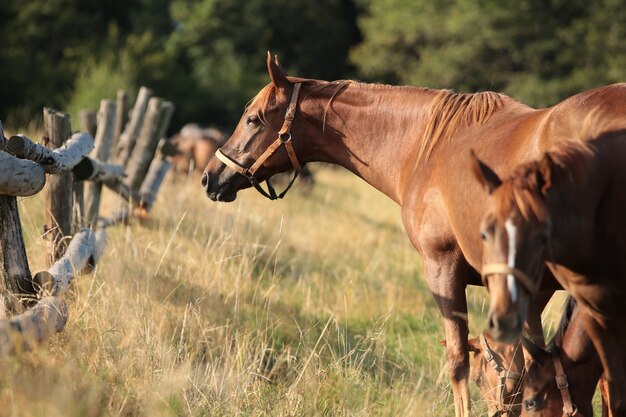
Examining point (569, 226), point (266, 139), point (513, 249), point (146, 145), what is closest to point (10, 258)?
point (266, 139)

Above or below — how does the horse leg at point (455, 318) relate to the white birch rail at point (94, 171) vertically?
below

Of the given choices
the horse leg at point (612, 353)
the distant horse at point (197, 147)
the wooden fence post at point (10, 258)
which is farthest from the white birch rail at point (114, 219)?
the distant horse at point (197, 147)

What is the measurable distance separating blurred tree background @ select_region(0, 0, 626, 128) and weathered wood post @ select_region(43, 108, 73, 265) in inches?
644

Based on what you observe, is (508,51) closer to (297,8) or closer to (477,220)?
(297,8)

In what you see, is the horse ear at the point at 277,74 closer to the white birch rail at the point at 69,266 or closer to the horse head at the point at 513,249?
the white birch rail at the point at 69,266

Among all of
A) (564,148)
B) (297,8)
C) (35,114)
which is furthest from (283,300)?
(297,8)

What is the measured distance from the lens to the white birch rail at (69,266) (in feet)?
15.6

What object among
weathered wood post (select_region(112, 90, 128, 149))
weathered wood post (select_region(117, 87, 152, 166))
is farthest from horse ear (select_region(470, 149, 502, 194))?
weathered wood post (select_region(112, 90, 128, 149))

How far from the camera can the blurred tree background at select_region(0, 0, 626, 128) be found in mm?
28406

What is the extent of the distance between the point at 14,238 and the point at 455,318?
2.30 metres

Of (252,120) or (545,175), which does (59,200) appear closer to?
(252,120)

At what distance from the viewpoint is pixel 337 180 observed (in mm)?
21719

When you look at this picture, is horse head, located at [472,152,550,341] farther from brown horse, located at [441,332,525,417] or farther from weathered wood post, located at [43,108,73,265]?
weathered wood post, located at [43,108,73,265]

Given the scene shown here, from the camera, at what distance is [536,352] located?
4.38 metres
